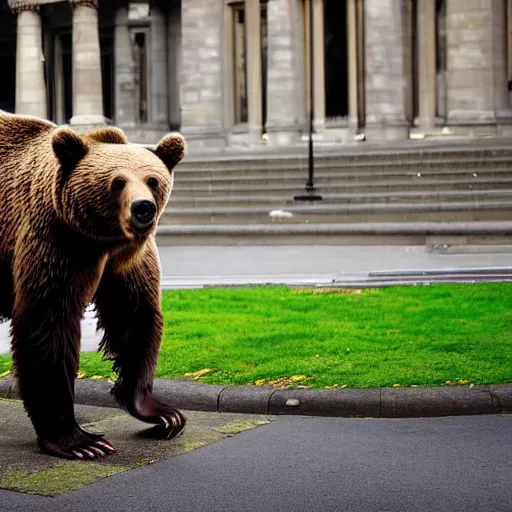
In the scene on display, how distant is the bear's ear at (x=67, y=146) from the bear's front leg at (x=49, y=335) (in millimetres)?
430

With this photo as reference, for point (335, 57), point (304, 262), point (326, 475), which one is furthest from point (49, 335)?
point (335, 57)

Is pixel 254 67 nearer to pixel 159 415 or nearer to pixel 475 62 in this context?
pixel 475 62

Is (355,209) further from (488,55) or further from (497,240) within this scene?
(488,55)

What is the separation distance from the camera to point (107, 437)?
643cm

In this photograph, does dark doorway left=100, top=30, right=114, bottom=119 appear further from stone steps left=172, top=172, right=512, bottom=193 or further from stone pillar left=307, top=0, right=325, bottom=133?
stone steps left=172, top=172, right=512, bottom=193

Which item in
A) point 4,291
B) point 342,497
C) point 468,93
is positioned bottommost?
point 342,497

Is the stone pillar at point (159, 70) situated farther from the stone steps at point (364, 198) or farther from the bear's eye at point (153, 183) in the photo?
the bear's eye at point (153, 183)

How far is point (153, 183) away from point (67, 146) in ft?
1.42

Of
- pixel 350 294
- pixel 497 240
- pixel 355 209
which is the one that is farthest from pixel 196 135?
pixel 350 294

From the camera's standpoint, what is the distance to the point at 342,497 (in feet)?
17.0

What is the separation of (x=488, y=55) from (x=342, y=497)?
24.0 m

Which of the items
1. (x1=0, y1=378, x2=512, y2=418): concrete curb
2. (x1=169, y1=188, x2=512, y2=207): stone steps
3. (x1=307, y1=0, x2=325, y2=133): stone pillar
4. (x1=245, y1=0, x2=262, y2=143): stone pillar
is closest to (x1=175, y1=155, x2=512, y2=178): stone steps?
(x1=169, y1=188, x2=512, y2=207): stone steps

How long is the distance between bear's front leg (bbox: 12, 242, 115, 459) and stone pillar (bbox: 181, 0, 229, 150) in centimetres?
2583

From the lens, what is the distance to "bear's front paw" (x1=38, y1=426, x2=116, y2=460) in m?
5.80
